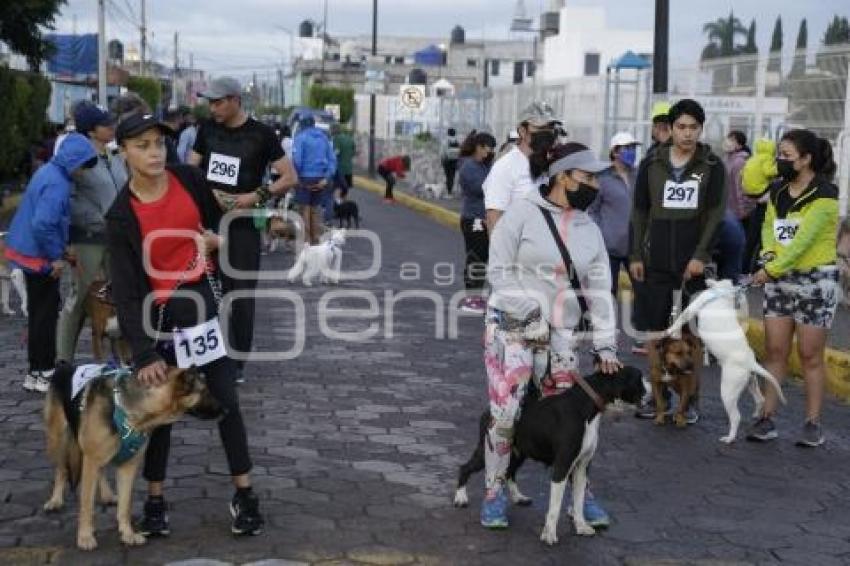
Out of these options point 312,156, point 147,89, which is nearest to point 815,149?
point 312,156

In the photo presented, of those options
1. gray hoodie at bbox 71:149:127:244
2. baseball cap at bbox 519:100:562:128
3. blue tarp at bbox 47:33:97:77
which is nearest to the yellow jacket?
baseball cap at bbox 519:100:562:128

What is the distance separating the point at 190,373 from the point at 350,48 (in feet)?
349

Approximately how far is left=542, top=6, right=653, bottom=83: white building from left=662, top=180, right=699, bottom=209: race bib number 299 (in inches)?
2238

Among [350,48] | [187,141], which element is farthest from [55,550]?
[350,48]

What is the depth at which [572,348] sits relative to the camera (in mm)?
5285

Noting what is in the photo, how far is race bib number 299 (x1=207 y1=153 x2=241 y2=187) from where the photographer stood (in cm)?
755

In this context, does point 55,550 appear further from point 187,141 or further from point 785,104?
point 785,104

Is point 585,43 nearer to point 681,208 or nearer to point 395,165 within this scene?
point 395,165

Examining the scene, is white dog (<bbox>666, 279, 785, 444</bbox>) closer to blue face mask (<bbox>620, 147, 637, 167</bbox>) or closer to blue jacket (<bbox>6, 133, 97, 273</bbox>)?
blue face mask (<bbox>620, 147, 637, 167</bbox>)

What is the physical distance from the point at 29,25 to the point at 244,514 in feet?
60.5

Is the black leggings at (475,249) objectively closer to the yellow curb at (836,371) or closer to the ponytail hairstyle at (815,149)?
the yellow curb at (836,371)

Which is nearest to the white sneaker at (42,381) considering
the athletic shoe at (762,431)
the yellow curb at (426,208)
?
the athletic shoe at (762,431)

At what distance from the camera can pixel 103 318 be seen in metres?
7.89

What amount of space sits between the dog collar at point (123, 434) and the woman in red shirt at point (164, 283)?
15 cm
